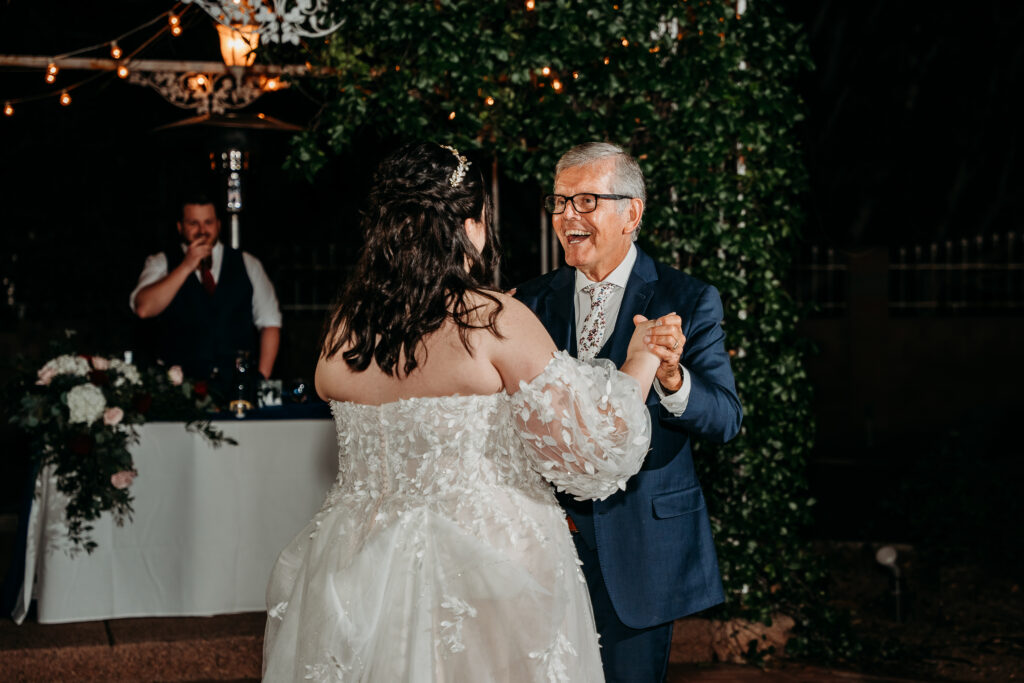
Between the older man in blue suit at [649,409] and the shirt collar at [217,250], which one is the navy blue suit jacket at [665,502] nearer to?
the older man in blue suit at [649,409]

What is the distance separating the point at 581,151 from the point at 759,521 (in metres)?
2.07

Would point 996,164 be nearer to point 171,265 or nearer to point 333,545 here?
point 171,265

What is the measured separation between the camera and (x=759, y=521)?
4543 mm

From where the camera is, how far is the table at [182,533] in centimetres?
461

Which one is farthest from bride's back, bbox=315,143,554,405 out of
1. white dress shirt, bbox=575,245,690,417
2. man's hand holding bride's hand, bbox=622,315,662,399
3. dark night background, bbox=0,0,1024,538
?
dark night background, bbox=0,0,1024,538

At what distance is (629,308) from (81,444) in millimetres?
2505

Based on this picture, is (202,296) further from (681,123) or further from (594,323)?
(594,323)

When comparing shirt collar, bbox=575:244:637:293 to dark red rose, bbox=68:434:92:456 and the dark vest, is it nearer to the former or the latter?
dark red rose, bbox=68:434:92:456

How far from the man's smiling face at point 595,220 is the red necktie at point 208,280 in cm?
298

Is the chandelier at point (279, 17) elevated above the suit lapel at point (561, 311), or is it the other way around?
the chandelier at point (279, 17)

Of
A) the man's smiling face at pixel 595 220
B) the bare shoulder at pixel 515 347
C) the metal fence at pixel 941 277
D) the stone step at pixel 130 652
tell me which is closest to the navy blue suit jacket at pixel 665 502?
the man's smiling face at pixel 595 220

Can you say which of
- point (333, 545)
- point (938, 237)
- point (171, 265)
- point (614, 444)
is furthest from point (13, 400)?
point (938, 237)

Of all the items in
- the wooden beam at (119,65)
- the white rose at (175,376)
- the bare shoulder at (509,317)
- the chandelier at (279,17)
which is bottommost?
the white rose at (175,376)

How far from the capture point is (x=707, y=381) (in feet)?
9.43
